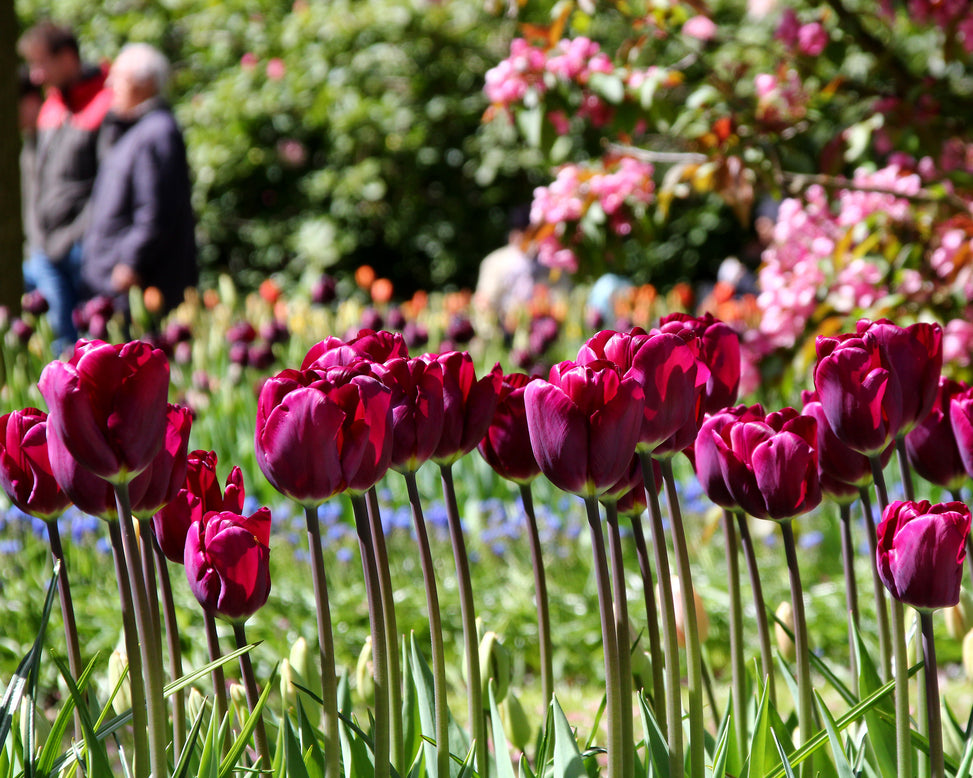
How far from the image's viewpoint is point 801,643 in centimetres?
106

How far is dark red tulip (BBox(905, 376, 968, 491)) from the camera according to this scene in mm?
1205

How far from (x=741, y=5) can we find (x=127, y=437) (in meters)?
9.96

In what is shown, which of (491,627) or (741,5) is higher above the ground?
(741,5)

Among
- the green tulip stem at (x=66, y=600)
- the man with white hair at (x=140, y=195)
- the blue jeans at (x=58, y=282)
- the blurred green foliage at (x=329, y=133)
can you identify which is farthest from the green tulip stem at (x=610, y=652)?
the blurred green foliage at (x=329, y=133)

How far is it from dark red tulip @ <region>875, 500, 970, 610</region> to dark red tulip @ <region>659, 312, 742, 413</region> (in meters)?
0.28

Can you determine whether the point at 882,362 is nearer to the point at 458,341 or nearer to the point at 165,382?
the point at 165,382

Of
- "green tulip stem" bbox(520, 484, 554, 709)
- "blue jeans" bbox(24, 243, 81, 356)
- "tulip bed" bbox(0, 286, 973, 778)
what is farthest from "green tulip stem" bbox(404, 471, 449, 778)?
"blue jeans" bbox(24, 243, 81, 356)

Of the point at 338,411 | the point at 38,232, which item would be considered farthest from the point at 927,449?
the point at 38,232

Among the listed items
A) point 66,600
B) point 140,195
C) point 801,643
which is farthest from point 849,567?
point 140,195

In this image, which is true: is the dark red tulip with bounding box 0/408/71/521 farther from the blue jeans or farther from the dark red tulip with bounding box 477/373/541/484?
the blue jeans

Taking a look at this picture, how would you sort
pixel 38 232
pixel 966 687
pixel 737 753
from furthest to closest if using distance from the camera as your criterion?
pixel 38 232 → pixel 966 687 → pixel 737 753

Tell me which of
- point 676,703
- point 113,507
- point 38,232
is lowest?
point 676,703

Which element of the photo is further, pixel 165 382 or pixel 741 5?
pixel 741 5

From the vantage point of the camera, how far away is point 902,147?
10.00ft
